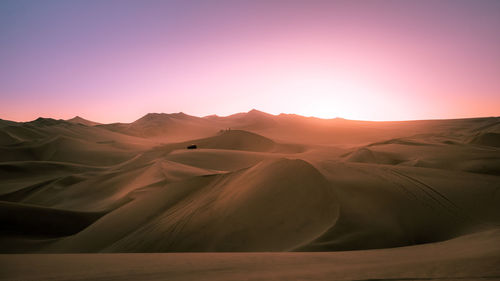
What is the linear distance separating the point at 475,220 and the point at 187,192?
6392 mm

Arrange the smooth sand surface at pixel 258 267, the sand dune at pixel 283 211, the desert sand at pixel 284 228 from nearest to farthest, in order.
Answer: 1. the smooth sand surface at pixel 258 267
2. the desert sand at pixel 284 228
3. the sand dune at pixel 283 211

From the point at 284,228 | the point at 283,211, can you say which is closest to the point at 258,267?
the point at 284,228

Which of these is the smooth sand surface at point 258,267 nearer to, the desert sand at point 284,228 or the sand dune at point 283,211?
the desert sand at point 284,228

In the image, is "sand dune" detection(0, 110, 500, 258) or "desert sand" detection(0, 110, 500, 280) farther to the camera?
"sand dune" detection(0, 110, 500, 258)

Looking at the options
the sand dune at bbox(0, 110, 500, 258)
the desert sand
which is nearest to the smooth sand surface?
the desert sand

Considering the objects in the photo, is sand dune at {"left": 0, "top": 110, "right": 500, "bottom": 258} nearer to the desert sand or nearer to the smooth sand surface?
the desert sand

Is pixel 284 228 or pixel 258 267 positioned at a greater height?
pixel 258 267

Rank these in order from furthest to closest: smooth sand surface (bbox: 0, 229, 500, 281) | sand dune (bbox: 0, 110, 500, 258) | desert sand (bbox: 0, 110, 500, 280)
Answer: sand dune (bbox: 0, 110, 500, 258)
desert sand (bbox: 0, 110, 500, 280)
smooth sand surface (bbox: 0, 229, 500, 281)

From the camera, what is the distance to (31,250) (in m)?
7.12

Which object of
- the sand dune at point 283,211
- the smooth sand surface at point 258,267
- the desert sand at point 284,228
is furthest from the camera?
the sand dune at point 283,211

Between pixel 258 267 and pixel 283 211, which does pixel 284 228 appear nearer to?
pixel 283 211

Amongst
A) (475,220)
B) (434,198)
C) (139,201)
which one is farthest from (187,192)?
(475,220)

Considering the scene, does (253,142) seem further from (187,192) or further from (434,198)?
(434,198)

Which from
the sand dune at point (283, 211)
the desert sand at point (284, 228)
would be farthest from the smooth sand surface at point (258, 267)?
the sand dune at point (283, 211)
